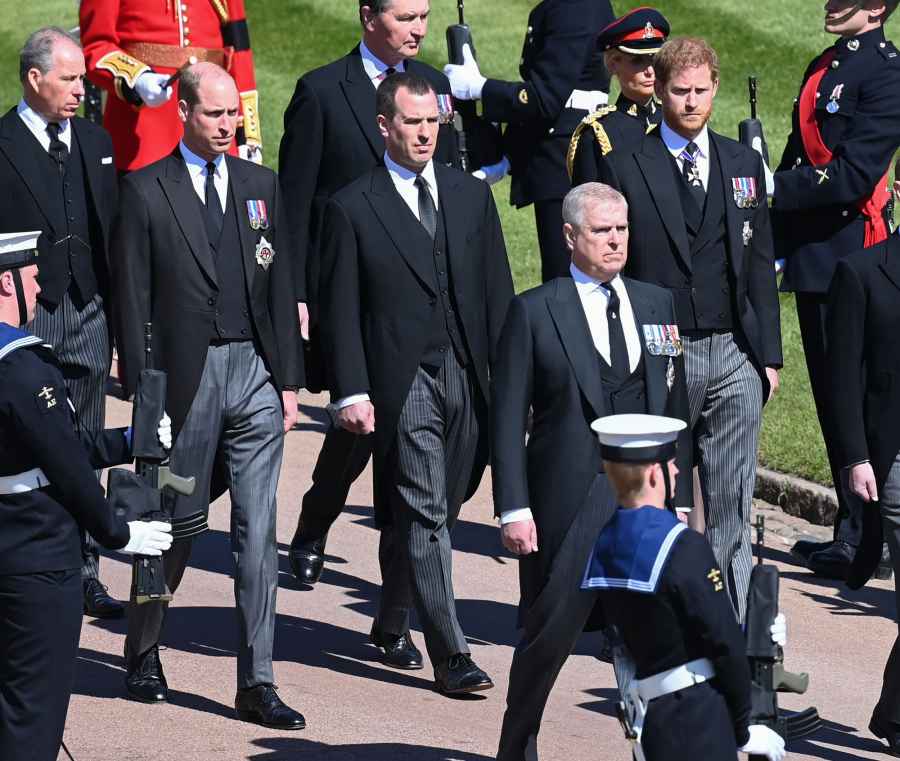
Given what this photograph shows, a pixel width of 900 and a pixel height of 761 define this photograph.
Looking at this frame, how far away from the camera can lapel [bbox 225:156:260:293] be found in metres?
8.42

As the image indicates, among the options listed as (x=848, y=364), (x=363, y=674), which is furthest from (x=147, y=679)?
(x=848, y=364)

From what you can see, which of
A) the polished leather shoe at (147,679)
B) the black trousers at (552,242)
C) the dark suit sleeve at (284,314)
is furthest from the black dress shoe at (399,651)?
the black trousers at (552,242)

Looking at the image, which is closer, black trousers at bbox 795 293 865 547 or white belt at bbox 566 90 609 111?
black trousers at bbox 795 293 865 547

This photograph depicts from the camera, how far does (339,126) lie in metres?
9.32

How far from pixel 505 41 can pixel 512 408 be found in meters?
Answer: 13.0

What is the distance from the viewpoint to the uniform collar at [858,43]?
33.7 ft

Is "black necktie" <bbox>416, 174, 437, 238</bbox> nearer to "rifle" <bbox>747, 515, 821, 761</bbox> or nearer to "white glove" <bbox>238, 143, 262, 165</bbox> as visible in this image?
"white glove" <bbox>238, 143, 262, 165</bbox>

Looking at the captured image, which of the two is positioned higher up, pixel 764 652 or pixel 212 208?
pixel 212 208

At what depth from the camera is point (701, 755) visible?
582 cm

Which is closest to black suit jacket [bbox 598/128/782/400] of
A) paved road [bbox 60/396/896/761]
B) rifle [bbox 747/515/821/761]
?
paved road [bbox 60/396/896/761]

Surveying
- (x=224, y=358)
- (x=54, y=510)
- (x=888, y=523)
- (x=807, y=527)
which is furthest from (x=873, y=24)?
(x=54, y=510)

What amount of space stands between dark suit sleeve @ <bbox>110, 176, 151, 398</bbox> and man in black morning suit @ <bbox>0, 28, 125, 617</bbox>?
95cm

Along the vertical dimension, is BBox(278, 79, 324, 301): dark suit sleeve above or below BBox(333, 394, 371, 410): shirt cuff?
above

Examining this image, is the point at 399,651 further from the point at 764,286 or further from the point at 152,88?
the point at 152,88
